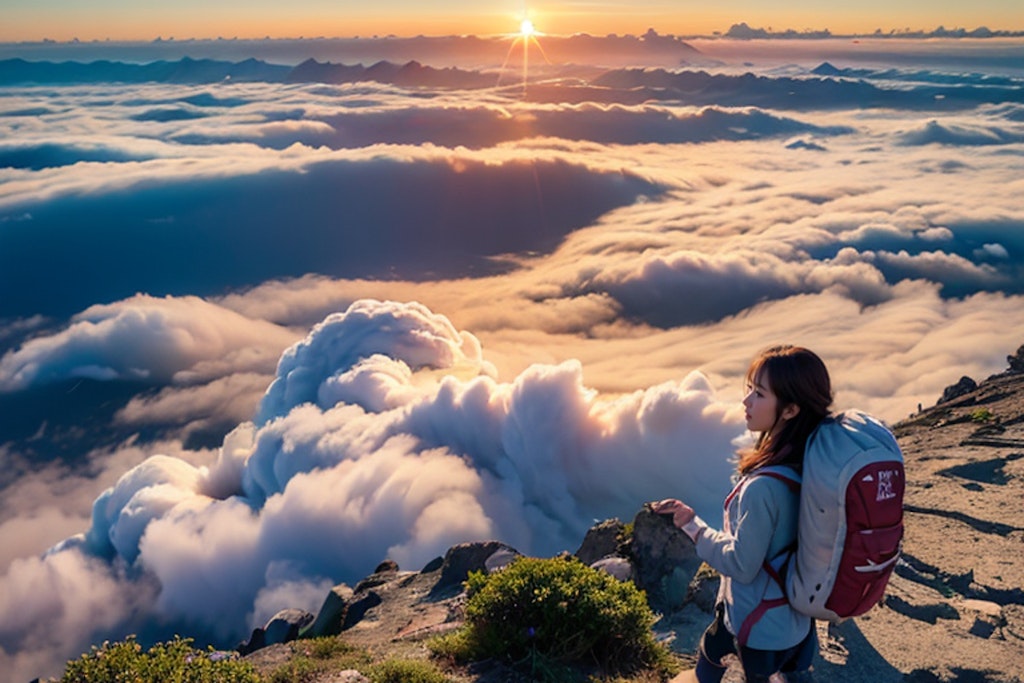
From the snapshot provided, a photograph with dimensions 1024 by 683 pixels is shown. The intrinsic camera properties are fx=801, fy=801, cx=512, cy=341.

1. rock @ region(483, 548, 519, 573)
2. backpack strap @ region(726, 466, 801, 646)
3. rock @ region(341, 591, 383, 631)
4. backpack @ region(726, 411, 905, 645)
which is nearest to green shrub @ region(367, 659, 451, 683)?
backpack strap @ region(726, 466, 801, 646)

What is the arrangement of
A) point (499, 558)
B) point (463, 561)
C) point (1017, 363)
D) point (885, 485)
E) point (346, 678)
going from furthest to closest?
point (1017, 363), point (463, 561), point (499, 558), point (346, 678), point (885, 485)

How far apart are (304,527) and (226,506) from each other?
21.5 metres

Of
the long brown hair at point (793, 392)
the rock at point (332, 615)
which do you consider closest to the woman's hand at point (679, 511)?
the long brown hair at point (793, 392)

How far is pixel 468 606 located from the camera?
662 cm

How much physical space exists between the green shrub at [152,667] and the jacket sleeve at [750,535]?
345 centimetres

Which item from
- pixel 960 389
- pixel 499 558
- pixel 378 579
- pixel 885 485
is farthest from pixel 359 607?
pixel 960 389

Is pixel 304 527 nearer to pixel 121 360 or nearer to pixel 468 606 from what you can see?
pixel 468 606

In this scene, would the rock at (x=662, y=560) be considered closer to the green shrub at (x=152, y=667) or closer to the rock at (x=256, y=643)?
the green shrub at (x=152, y=667)

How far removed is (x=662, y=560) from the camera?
28.3 feet

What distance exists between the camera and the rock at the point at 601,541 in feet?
31.7

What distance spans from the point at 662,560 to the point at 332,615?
717cm

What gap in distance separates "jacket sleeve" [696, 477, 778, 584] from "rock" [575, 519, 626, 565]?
5719 mm

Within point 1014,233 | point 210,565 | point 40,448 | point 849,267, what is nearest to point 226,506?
point 210,565

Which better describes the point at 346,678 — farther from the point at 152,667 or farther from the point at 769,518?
the point at 769,518
